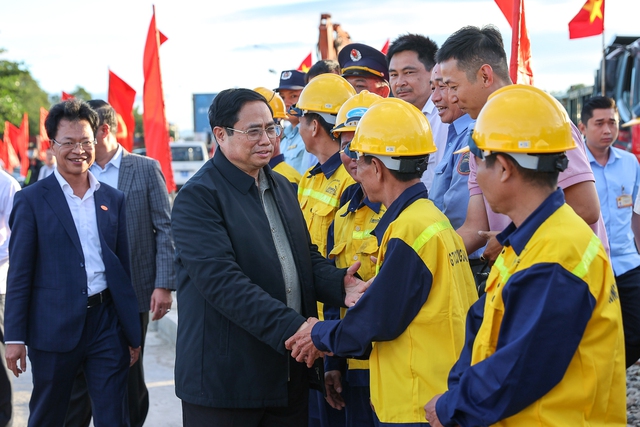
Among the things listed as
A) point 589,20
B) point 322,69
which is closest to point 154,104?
point 322,69

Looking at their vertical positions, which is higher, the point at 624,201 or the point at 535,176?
the point at 535,176

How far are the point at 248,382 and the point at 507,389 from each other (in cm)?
139

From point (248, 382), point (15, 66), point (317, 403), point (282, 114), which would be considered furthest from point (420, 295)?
point (15, 66)

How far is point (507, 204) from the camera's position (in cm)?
220

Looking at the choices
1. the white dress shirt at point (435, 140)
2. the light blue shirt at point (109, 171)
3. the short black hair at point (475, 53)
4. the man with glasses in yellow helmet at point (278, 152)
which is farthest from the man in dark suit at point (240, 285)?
the light blue shirt at point (109, 171)

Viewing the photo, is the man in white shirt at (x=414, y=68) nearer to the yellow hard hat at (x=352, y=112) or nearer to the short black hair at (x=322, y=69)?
the yellow hard hat at (x=352, y=112)

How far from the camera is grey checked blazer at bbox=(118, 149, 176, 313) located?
506 centimetres

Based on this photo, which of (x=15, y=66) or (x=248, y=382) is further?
(x=15, y=66)

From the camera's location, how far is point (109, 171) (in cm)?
516

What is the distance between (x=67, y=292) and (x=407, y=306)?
2.29 meters

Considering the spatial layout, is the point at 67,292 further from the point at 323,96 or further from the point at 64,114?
the point at 323,96

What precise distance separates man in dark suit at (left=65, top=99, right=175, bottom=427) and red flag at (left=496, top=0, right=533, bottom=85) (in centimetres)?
258

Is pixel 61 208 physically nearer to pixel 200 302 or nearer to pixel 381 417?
pixel 200 302

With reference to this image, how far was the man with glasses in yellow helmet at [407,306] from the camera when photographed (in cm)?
260
